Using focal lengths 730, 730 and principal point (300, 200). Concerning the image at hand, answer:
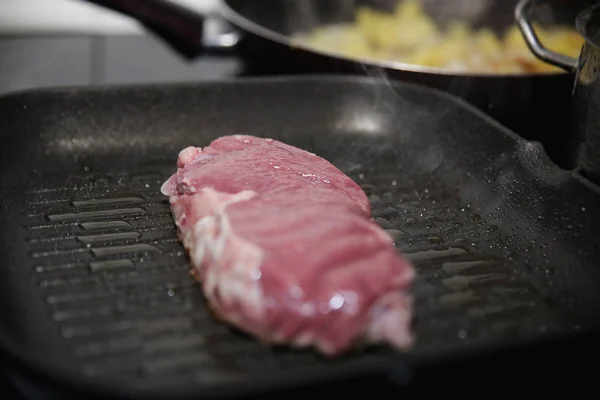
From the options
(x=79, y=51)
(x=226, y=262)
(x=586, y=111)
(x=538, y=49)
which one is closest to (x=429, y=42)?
(x=538, y=49)

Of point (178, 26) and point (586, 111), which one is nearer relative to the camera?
point (586, 111)

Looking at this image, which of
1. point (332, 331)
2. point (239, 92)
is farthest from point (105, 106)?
point (332, 331)

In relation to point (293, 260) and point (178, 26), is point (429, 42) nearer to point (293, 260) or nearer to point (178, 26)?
point (178, 26)

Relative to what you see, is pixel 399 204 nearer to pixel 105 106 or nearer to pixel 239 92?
pixel 239 92

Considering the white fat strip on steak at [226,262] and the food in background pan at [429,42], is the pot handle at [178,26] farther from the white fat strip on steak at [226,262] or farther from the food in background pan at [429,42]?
the white fat strip on steak at [226,262]

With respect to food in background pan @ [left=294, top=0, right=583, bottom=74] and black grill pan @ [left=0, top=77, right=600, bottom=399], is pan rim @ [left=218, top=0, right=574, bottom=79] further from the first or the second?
food in background pan @ [left=294, top=0, right=583, bottom=74]

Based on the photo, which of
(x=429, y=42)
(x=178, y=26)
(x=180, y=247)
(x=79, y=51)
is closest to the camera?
(x=180, y=247)
